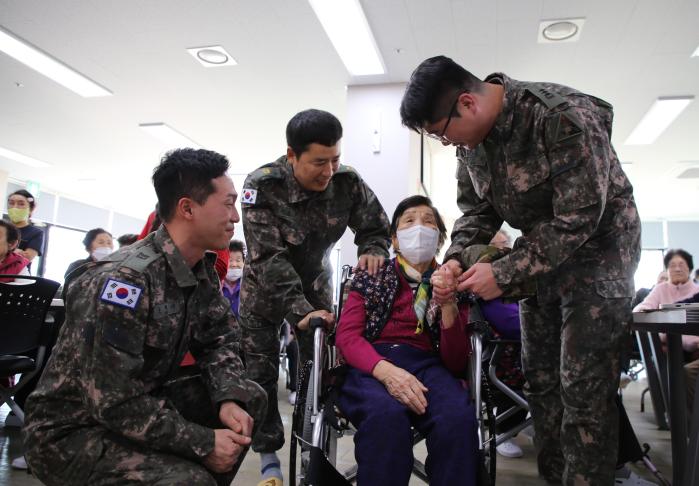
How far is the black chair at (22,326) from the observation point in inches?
84.5

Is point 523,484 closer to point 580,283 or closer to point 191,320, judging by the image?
point 580,283

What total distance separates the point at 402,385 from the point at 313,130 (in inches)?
36.9

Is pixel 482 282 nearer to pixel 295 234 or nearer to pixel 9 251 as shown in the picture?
pixel 295 234

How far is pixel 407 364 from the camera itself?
1.55 m

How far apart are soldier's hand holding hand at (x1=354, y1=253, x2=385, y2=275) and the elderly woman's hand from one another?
1.24 feet

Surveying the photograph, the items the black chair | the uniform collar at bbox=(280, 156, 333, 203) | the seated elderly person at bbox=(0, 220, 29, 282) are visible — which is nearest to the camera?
the uniform collar at bbox=(280, 156, 333, 203)

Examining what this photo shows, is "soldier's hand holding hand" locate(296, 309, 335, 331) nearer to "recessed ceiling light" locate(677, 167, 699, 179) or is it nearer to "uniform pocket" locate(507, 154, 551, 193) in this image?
"uniform pocket" locate(507, 154, 551, 193)

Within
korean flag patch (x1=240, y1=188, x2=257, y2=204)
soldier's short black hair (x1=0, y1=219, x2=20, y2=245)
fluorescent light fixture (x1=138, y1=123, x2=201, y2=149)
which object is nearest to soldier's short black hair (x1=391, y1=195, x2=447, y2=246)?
korean flag patch (x1=240, y1=188, x2=257, y2=204)

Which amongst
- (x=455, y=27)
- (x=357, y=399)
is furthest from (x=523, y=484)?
(x=455, y=27)

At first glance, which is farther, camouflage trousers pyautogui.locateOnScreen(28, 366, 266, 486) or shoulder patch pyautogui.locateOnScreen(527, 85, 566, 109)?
shoulder patch pyautogui.locateOnScreen(527, 85, 566, 109)

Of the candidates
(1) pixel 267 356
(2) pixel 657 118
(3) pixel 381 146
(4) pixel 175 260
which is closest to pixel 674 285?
(3) pixel 381 146

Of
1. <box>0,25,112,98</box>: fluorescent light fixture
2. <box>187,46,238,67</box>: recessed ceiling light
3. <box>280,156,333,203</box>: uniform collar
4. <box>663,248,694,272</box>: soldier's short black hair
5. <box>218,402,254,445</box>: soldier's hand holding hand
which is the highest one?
<box>187,46,238,67</box>: recessed ceiling light

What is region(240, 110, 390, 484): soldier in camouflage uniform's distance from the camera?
1828mm

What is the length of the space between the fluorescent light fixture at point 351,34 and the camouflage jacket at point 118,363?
11.4 ft
